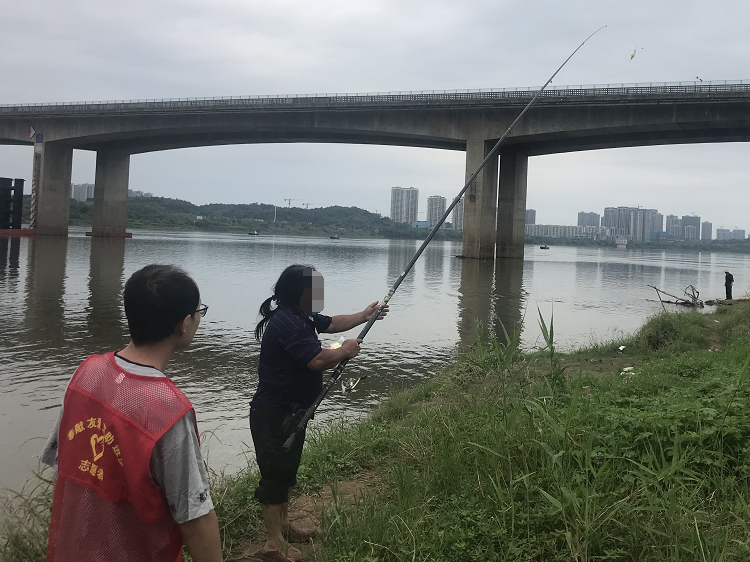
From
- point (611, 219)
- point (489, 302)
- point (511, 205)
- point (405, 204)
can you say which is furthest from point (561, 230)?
point (489, 302)

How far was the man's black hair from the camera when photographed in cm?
215

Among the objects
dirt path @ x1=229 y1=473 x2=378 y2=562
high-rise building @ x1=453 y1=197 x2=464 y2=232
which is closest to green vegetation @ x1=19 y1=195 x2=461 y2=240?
high-rise building @ x1=453 y1=197 x2=464 y2=232

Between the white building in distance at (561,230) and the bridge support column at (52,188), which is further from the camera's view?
the white building in distance at (561,230)

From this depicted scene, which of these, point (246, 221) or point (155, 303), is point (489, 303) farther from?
point (246, 221)

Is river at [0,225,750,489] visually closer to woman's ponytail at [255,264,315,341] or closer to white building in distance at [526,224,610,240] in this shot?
woman's ponytail at [255,264,315,341]

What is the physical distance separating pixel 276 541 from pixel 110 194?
59100 mm

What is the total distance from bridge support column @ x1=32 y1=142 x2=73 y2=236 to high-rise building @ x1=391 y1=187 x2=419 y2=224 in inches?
4840

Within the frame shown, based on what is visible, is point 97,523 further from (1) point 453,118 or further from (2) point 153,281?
(1) point 453,118

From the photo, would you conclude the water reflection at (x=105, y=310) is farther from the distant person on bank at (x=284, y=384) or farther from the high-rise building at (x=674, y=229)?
the high-rise building at (x=674, y=229)

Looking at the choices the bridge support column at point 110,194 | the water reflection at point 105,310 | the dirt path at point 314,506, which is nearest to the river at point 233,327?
the water reflection at point 105,310

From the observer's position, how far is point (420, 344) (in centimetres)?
1209

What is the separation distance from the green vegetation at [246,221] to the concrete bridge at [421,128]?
40671 mm

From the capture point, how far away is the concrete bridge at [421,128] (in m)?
37.2

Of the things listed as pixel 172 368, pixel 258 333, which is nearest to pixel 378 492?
pixel 258 333
